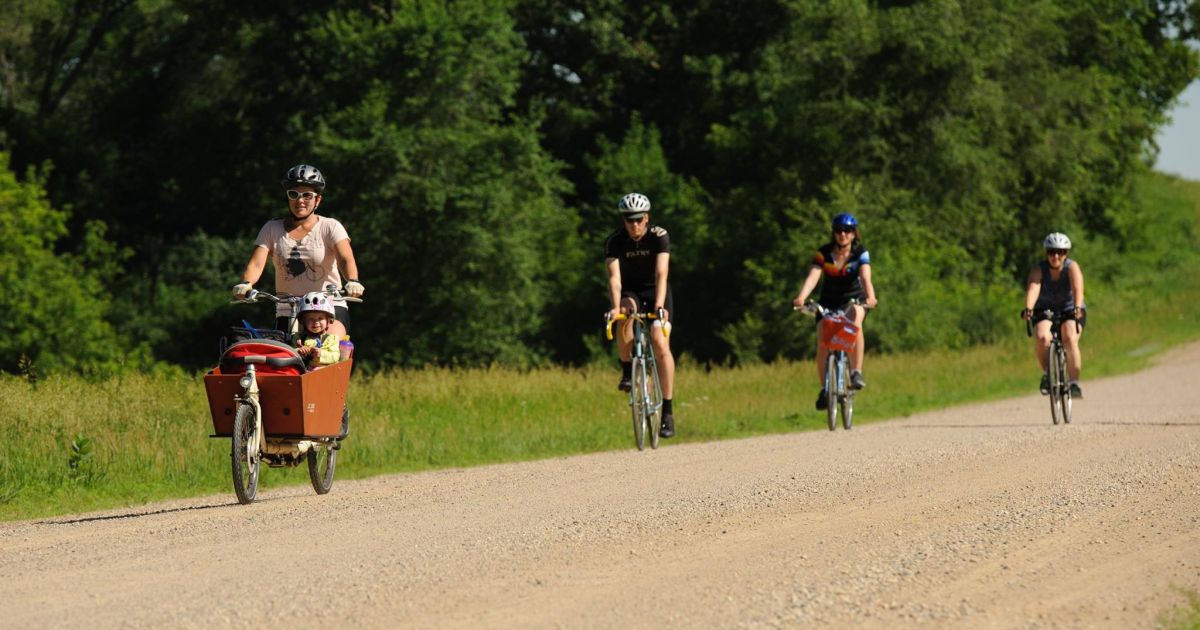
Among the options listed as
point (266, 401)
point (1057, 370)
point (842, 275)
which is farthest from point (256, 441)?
point (1057, 370)

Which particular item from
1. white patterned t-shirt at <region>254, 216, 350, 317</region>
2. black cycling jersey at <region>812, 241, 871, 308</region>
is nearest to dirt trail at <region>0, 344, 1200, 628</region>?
white patterned t-shirt at <region>254, 216, 350, 317</region>

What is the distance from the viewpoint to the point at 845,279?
17.4m

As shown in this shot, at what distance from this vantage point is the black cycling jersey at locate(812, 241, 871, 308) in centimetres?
1723

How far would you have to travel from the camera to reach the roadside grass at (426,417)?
12.1 m

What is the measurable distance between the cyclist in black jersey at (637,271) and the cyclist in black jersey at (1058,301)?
521 centimetres

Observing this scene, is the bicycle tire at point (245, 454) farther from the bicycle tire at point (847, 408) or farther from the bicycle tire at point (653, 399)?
the bicycle tire at point (847, 408)

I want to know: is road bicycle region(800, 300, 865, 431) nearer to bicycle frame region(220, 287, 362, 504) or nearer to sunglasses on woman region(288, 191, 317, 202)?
bicycle frame region(220, 287, 362, 504)

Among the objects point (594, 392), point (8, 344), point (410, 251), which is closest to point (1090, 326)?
point (410, 251)

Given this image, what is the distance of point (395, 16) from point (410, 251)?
6.52 metres

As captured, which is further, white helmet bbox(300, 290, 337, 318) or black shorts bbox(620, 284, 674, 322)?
black shorts bbox(620, 284, 674, 322)

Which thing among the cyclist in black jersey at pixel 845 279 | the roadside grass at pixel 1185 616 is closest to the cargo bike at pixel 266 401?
the roadside grass at pixel 1185 616

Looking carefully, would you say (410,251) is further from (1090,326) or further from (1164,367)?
(1164,367)

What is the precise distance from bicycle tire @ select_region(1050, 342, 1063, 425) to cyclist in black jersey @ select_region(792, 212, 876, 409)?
2.18 meters

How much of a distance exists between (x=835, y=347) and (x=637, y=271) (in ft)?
11.6
